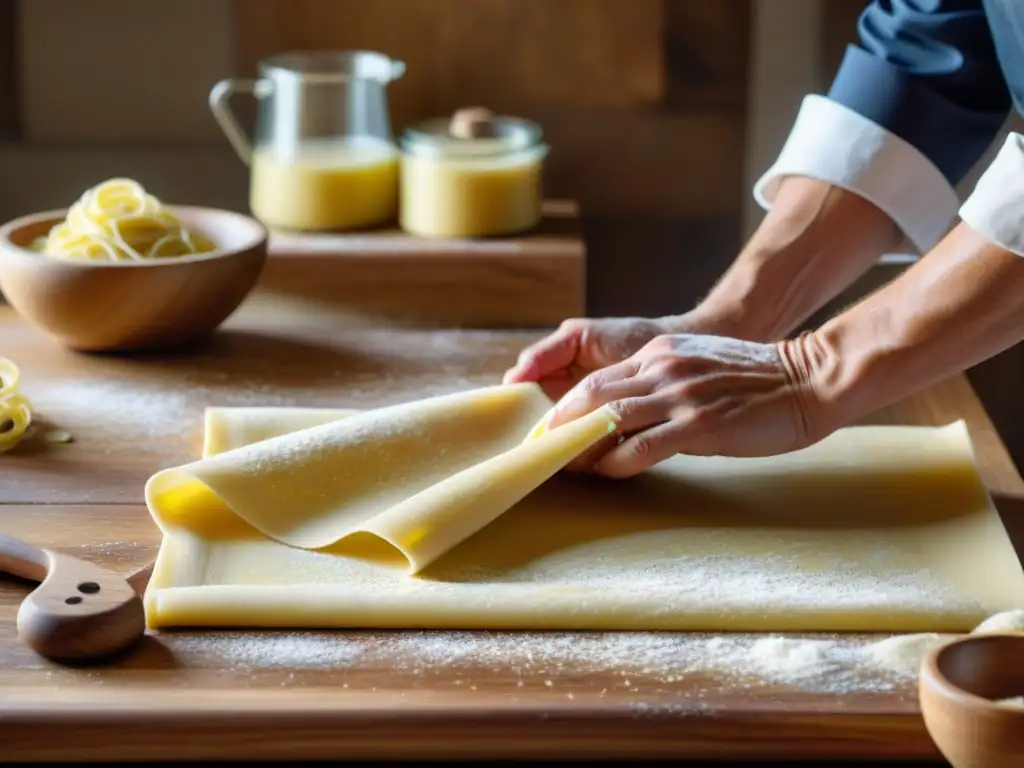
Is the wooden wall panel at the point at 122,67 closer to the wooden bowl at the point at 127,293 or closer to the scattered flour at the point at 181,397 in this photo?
the wooden bowl at the point at 127,293

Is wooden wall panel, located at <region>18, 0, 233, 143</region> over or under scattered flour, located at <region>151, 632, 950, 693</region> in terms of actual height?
over

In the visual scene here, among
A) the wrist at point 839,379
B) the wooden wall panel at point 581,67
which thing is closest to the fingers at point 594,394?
the wrist at point 839,379

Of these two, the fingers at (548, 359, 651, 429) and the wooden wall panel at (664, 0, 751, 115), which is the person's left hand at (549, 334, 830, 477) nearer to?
the fingers at (548, 359, 651, 429)

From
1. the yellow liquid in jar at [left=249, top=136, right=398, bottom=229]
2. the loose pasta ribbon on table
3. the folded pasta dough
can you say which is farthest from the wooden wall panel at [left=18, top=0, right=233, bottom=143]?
the folded pasta dough

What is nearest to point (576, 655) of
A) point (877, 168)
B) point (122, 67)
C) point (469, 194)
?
point (877, 168)

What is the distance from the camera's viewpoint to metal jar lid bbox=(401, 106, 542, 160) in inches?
67.5

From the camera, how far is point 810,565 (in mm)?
905

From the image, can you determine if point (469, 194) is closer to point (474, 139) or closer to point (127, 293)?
point (474, 139)

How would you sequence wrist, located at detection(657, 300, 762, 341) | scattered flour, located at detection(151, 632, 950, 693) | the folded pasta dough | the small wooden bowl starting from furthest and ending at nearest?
wrist, located at detection(657, 300, 762, 341) → the folded pasta dough → scattered flour, located at detection(151, 632, 950, 693) → the small wooden bowl

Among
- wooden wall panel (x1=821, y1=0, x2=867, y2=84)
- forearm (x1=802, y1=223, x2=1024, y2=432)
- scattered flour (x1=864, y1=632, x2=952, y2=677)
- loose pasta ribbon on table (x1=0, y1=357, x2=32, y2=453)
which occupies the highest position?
wooden wall panel (x1=821, y1=0, x2=867, y2=84)

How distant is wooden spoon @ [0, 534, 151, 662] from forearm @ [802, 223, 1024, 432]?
0.49m

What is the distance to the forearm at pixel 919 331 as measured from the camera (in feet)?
3.20

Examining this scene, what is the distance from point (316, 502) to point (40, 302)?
46 centimetres

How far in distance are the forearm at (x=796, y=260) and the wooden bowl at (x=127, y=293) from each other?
1.44 ft
